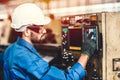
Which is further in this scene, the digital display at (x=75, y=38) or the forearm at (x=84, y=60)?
the digital display at (x=75, y=38)

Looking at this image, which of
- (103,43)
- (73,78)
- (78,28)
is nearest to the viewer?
(73,78)

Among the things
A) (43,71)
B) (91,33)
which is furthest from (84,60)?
(43,71)

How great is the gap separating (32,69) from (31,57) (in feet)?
0.31

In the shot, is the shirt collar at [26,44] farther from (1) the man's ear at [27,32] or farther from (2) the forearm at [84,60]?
(2) the forearm at [84,60]

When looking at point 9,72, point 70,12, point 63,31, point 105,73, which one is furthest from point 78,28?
point 70,12

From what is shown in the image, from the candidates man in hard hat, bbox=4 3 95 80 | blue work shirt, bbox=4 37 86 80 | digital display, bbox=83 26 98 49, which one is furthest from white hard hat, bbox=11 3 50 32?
digital display, bbox=83 26 98 49

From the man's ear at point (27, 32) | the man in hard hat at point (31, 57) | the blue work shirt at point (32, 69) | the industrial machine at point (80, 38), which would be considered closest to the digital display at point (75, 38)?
the industrial machine at point (80, 38)

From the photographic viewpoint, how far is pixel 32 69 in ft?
5.67

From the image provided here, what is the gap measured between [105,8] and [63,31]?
4.99 ft

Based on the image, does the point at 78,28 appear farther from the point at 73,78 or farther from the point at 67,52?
the point at 73,78

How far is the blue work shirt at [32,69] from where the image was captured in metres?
1.74

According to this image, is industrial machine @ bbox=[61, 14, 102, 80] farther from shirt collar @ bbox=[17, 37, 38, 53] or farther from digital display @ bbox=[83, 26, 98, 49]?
shirt collar @ bbox=[17, 37, 38, 53]

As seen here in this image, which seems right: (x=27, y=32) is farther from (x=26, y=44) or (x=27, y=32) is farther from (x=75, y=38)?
(x=75, y=38)

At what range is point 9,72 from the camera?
6.24ft
